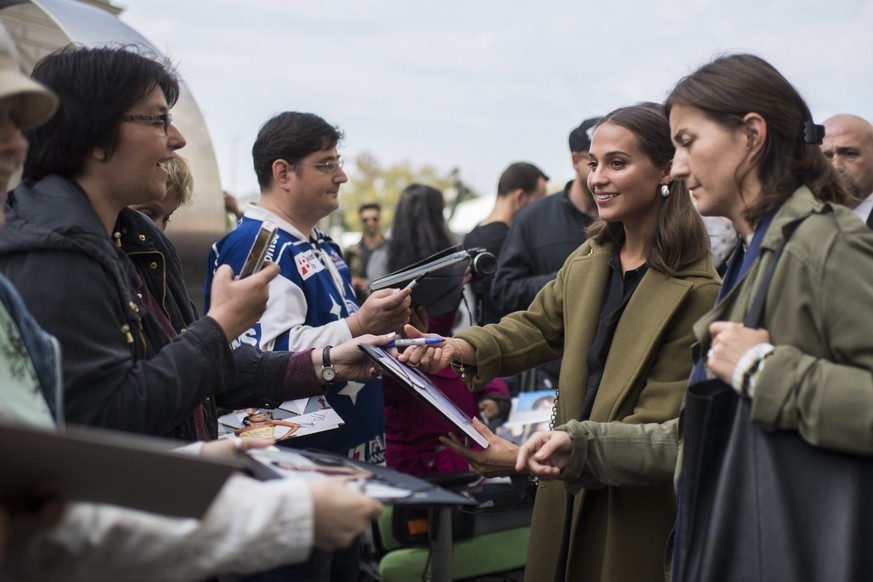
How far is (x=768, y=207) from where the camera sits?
2.21 m

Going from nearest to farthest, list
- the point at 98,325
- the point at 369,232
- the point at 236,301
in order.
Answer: the point at 98,325
the point at 236,301
the point at 369,232

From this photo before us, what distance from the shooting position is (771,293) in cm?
207

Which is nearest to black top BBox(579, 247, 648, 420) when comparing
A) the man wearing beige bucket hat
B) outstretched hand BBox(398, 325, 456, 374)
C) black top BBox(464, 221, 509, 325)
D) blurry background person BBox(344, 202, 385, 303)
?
outstretched hand BBox(398, 325, 456, 374)

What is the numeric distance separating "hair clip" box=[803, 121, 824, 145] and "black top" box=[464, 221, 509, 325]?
344cm

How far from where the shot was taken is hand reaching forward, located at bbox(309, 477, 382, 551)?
1585 mm

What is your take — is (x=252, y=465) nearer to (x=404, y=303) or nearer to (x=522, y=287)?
(x=404, y=303)

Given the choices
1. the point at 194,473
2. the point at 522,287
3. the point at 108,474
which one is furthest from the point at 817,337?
the point at 522,287

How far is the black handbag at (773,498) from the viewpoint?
6.54ft

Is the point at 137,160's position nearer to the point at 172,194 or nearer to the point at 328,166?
the point at 172,194

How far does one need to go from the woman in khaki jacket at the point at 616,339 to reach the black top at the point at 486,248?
2501 millimetres

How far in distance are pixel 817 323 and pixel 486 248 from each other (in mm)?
4360

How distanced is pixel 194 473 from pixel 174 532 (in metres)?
0.12

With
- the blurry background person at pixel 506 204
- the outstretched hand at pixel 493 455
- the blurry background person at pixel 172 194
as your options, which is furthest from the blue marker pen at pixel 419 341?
the blurry background person at pixel 506 204

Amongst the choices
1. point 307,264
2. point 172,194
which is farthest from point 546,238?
point 172,194
